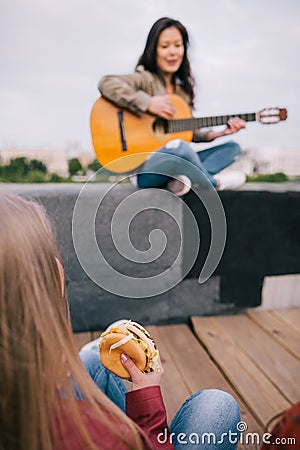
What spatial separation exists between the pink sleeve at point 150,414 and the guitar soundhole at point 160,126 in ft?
4.00

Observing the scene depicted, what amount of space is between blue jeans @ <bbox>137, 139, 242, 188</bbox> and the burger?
916mm

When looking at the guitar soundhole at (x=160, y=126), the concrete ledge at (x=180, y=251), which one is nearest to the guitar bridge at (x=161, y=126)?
the guitar soundhole at (x=160, y=126)

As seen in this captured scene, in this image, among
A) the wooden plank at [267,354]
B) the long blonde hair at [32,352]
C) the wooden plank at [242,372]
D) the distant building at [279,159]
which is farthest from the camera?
the distant building at [279,159]

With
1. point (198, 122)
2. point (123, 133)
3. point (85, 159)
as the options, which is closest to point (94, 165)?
point (85, 159)

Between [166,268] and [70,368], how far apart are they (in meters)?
1.15

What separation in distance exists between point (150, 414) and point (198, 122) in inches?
48.7

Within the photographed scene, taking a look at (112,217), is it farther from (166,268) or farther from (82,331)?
(82,331)

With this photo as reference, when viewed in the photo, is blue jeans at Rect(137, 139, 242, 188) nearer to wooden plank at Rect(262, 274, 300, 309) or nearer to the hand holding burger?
wooden plank at Rect(262, 274, 300, 309)

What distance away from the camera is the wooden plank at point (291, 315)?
1609mm

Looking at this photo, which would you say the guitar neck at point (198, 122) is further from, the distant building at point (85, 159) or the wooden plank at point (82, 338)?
the wooden plank at point (82, 338)

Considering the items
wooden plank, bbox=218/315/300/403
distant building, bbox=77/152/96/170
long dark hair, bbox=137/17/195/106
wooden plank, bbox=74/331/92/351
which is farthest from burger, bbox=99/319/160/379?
long dark hair, bbox=137/17/195/106

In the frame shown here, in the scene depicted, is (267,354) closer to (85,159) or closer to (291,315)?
(291,315)

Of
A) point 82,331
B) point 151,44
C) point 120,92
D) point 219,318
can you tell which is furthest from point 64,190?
point 219,318

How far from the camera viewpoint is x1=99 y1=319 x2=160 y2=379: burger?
60 centimetres
